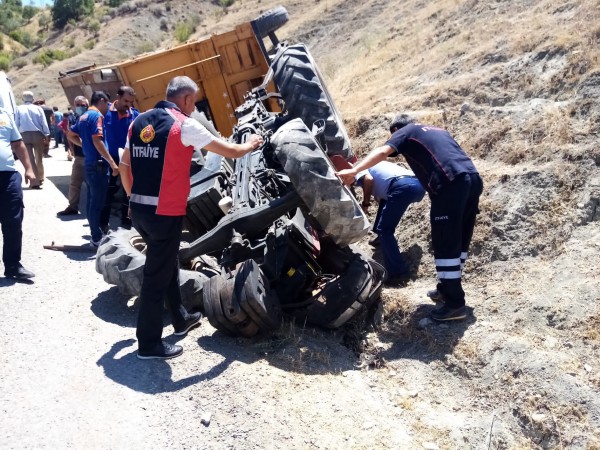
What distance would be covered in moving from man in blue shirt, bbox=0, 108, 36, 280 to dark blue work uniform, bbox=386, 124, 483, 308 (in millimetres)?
3534

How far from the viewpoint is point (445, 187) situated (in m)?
5.05

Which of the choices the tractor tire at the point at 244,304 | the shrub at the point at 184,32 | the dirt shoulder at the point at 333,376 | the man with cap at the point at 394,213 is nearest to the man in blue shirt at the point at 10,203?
the dirt shoulder at the point at 333,376

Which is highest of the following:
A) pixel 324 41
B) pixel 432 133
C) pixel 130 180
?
pixel 130 180

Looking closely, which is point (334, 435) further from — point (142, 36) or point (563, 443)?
point (142, 36)

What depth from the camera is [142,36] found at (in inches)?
1766

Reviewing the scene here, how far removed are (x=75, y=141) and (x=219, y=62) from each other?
2.53m

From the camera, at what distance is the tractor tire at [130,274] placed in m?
5.14

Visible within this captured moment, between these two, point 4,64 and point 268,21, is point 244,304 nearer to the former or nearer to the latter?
point 268,21

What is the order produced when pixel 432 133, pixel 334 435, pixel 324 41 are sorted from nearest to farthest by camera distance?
pixel 334 435
pixel 432 133
pixel 324 41

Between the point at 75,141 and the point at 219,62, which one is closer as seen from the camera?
the point at 75,141

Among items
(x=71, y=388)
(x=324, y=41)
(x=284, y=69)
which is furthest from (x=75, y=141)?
(x=324, y=41)

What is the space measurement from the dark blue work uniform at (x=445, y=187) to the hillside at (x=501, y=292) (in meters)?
0.45

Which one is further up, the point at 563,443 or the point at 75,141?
the point at 75,141

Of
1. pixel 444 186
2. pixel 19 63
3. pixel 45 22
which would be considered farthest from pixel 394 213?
pixel 45 22
